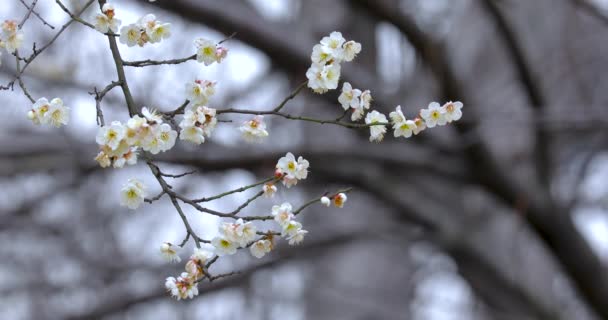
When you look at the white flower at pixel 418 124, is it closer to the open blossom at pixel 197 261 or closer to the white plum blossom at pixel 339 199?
the white plum blossom at pixel 339 199

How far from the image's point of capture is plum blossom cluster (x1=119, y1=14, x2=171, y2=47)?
1415mm

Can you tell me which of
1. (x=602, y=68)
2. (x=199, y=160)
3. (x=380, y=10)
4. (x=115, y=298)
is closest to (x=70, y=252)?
(x=115, y=298)

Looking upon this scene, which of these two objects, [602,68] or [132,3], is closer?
[132,3]

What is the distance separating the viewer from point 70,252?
19.3 feet

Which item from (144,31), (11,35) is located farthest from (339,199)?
(11,35)

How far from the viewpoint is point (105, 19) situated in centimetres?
143

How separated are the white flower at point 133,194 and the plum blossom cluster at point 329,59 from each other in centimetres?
34

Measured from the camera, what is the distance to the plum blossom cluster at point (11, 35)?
1.41 m

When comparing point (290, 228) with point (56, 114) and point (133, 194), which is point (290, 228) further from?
point (56, 114)

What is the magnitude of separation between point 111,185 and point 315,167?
3389 mm

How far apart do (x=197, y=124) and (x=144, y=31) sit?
0.20 m

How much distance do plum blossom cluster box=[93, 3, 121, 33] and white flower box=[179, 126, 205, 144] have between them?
0.24 meters

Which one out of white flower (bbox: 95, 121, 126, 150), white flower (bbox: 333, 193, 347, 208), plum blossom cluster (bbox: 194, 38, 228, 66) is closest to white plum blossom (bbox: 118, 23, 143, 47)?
plum blossom cluster (bbox: 194, 38, 228, 66)

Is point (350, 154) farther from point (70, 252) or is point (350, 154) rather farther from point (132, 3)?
point (70, 252)
